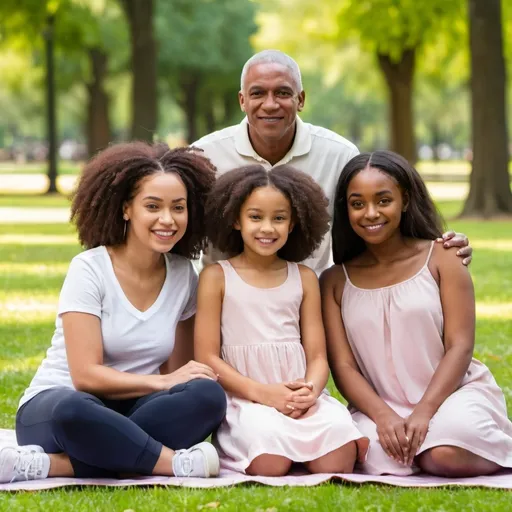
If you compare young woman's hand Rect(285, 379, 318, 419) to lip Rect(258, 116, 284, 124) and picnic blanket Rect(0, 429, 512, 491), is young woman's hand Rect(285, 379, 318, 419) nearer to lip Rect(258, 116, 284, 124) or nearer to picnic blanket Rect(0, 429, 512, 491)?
picnic blanket Rect(0, 429, 512, 491)

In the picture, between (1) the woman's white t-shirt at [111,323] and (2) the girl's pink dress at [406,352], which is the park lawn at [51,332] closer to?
(2) the girl's pink dress at [406,352]

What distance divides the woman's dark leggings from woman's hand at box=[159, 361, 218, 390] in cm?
4

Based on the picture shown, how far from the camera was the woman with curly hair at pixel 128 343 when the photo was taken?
4.91 m

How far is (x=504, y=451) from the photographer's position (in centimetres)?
521

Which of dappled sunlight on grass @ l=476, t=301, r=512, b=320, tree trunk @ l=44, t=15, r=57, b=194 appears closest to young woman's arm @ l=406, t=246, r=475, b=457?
dappled sunlight on grass @ l=476, t=301, r=512, b=320

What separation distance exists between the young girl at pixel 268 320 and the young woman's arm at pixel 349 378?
104mm

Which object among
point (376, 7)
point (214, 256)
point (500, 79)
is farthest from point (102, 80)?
point (214, 256)

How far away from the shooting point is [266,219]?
17.8 feet

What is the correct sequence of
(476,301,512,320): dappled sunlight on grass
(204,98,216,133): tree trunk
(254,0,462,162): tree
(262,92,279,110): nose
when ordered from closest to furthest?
(262,92,279,110): nose < (476,301,512,320): dappled sunlight on grass < (254,0,462,162): tree < (204,98,216,133): tree trunk

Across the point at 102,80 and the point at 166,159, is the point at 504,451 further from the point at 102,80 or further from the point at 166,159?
the point at 102,80

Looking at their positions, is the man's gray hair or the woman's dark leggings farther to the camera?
the man's gray hair

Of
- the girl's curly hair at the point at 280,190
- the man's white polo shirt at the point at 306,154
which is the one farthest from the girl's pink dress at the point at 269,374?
the man's white polo shirt at the point at 306,154

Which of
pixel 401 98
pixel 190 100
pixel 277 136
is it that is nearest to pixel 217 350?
pixel 277 136

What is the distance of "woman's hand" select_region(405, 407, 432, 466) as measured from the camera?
509 centimetres
